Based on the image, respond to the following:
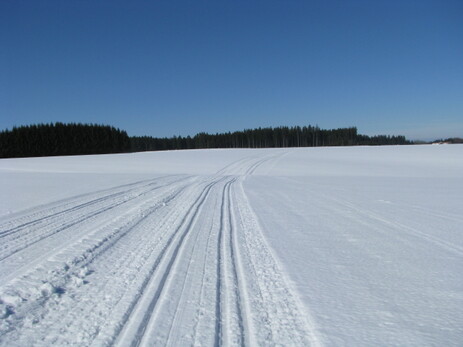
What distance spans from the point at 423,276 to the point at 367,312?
1254mm

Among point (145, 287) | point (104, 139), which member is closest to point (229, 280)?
point (145, 287)

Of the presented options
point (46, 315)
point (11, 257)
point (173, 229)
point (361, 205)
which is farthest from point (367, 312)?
point (361, 205)

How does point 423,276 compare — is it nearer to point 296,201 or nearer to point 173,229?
point 173,229

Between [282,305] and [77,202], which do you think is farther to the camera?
[77,202]

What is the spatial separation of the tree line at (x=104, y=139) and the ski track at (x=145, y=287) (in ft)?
241

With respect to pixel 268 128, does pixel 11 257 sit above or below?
below

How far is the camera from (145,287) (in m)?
3.12

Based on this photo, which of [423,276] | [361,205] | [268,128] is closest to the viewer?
[423,276]

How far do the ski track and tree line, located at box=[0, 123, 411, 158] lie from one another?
241 feet

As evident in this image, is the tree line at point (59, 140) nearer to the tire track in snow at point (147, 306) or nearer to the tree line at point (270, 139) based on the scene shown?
the tree line at point (270, 139)

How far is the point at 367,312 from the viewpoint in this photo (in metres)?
2.67

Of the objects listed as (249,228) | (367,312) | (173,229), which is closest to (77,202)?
(173,229)

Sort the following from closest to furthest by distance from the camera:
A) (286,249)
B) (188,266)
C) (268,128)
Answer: (188,266)
(286,249)
(268,128)

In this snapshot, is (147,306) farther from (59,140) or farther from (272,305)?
(59,140)
